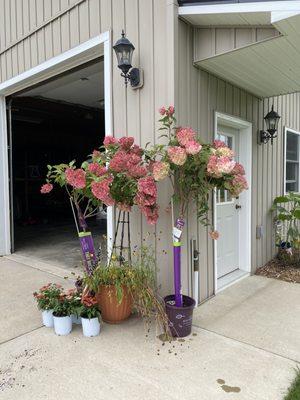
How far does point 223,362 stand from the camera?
2.40m

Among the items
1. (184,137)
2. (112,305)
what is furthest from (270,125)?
(112,305)

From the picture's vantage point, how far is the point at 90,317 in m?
2.73

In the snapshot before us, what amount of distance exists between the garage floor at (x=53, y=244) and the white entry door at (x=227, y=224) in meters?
1.92

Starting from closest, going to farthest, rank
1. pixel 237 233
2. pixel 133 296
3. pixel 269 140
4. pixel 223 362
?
pixel 223 362 → pixel 133 296 → pixel 237 233 → pixel 269 140

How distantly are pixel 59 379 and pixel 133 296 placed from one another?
90cm

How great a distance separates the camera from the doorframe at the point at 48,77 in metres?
3.54

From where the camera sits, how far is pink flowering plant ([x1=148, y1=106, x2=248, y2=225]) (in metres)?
2.45

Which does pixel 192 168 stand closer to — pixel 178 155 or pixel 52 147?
pixel 178 155

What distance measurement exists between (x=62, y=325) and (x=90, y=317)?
0.83 feet

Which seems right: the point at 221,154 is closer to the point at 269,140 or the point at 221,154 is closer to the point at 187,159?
the point at 187,159

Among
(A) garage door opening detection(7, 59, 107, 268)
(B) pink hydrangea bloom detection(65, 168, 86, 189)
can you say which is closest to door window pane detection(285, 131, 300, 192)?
(A) garage door opening detection(7, 59, 107, 268)

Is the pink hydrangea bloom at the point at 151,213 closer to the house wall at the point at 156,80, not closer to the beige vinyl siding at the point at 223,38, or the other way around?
the house wall at the point at 156,80

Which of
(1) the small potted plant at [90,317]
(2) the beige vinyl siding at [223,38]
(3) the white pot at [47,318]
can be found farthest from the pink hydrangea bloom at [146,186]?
(2) the beige vinyl siding at [223,38]

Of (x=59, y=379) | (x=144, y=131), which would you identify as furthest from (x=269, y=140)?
(x=59, y=379)
